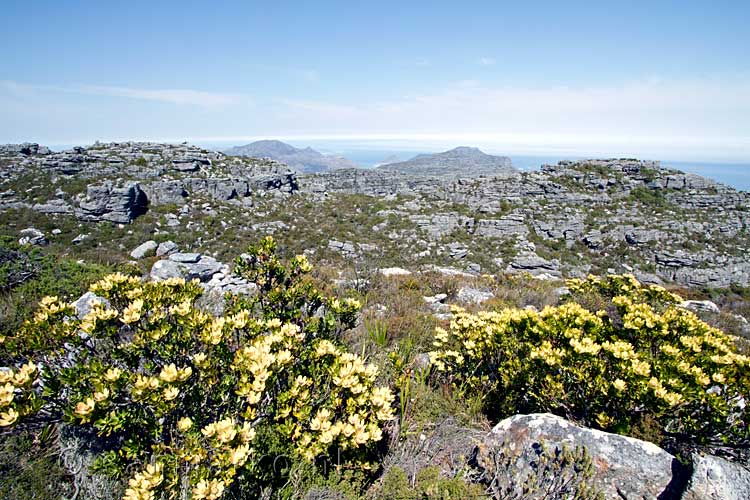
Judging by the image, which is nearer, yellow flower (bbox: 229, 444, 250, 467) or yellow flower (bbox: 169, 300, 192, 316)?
yellow flower (bbox: 229, 444, 250, 467)

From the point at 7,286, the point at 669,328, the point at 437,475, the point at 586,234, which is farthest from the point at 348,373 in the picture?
the point at 586,234

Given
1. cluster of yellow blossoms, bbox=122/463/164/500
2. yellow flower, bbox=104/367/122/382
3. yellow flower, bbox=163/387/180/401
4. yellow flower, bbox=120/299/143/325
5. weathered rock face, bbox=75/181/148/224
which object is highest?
yellow flower, bbox=120/299/143/325

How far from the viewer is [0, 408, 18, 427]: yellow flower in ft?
6.11

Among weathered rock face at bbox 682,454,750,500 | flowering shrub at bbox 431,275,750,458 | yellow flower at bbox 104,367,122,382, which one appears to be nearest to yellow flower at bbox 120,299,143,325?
yellow flower at bbox 104,367,122,382

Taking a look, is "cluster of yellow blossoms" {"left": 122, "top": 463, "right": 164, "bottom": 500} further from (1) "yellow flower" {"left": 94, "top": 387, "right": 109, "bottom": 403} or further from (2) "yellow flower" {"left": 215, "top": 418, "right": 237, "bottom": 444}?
(1) "yellow flower" {"left": 94, "top": 387, "right": 109, "bottom": 403}

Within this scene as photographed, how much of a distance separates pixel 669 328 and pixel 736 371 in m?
0.56

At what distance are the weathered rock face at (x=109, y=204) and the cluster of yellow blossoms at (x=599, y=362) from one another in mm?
33779

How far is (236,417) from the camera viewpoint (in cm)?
231

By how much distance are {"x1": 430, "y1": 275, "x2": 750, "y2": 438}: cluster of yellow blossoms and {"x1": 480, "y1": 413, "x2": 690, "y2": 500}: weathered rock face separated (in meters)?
0.25

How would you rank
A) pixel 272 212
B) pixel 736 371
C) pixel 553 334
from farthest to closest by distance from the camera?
pixel 272 212
pixel 553 334
pixel 736 371

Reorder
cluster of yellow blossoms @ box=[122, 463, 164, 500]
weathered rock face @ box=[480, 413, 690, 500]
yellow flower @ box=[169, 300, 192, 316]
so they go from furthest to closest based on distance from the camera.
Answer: yellow flower @ box=[169, 300, 192, 316], weathered rock face @ box=[480, 413, 690, 500], cluster of yellow blossoms @ box=[122, 463, 164, 500]

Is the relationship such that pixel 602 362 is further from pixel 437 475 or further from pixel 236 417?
pixel 236 417

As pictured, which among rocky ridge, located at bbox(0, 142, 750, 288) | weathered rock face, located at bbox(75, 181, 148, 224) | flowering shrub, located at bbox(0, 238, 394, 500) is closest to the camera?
flowering shrub, located at bbox(0, 238, 394, 500)

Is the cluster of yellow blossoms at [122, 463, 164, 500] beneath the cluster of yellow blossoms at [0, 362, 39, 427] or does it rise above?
beneath
